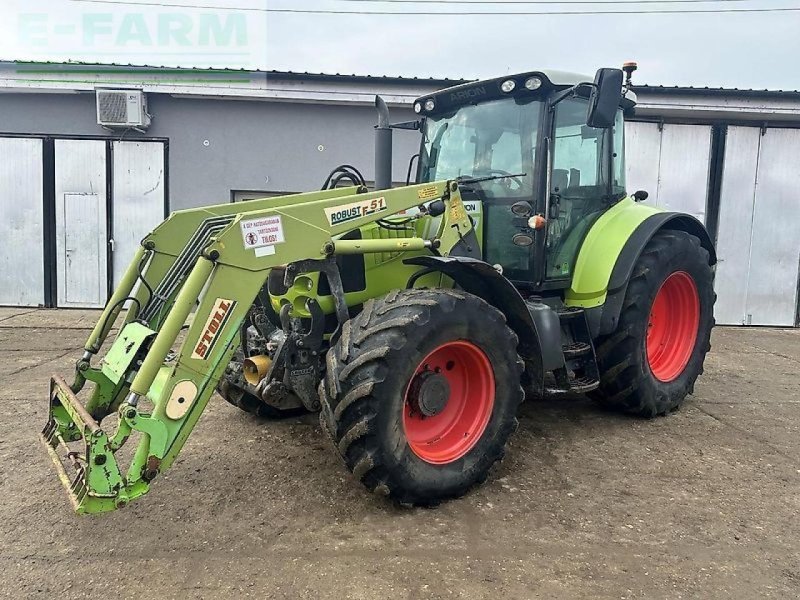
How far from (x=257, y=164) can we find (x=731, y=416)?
24.3 feet

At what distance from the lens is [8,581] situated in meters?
2.65

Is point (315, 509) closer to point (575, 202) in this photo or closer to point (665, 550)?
point (665, 550)

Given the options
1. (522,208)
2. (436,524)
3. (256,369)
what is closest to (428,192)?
(522,208)

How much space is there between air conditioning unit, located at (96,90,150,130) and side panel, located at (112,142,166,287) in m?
0.45

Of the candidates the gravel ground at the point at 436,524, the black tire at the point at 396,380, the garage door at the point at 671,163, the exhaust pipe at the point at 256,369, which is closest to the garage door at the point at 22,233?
the gravel ground at the point at 436,524

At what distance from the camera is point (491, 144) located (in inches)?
175

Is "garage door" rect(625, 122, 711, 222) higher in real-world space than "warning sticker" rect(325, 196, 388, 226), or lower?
higher

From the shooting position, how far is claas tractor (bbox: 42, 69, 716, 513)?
3.00 m

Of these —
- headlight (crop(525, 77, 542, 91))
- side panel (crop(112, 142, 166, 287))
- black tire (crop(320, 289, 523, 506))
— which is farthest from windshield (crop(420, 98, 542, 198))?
side panel (crop(112, 142, 166, 287))

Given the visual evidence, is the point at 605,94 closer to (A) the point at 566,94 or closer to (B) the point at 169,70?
(A) the point at 566,94

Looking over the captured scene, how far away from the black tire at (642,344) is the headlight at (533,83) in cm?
155

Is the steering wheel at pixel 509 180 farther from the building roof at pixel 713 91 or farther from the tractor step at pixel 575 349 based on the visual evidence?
the building roof at pixel 713 91

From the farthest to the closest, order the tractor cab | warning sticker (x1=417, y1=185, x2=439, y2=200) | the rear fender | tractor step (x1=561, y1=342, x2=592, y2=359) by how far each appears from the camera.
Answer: the rear fender < tractor step (x1=561, y1=342, x2=592, y2=359) < the tractor cab < warning sticker (x1=417, y1=185, x2=439, y2=200)

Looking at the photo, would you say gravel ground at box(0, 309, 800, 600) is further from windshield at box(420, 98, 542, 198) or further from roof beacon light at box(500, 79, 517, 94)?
roof beacon light at box(500, 79, 517, 94)
